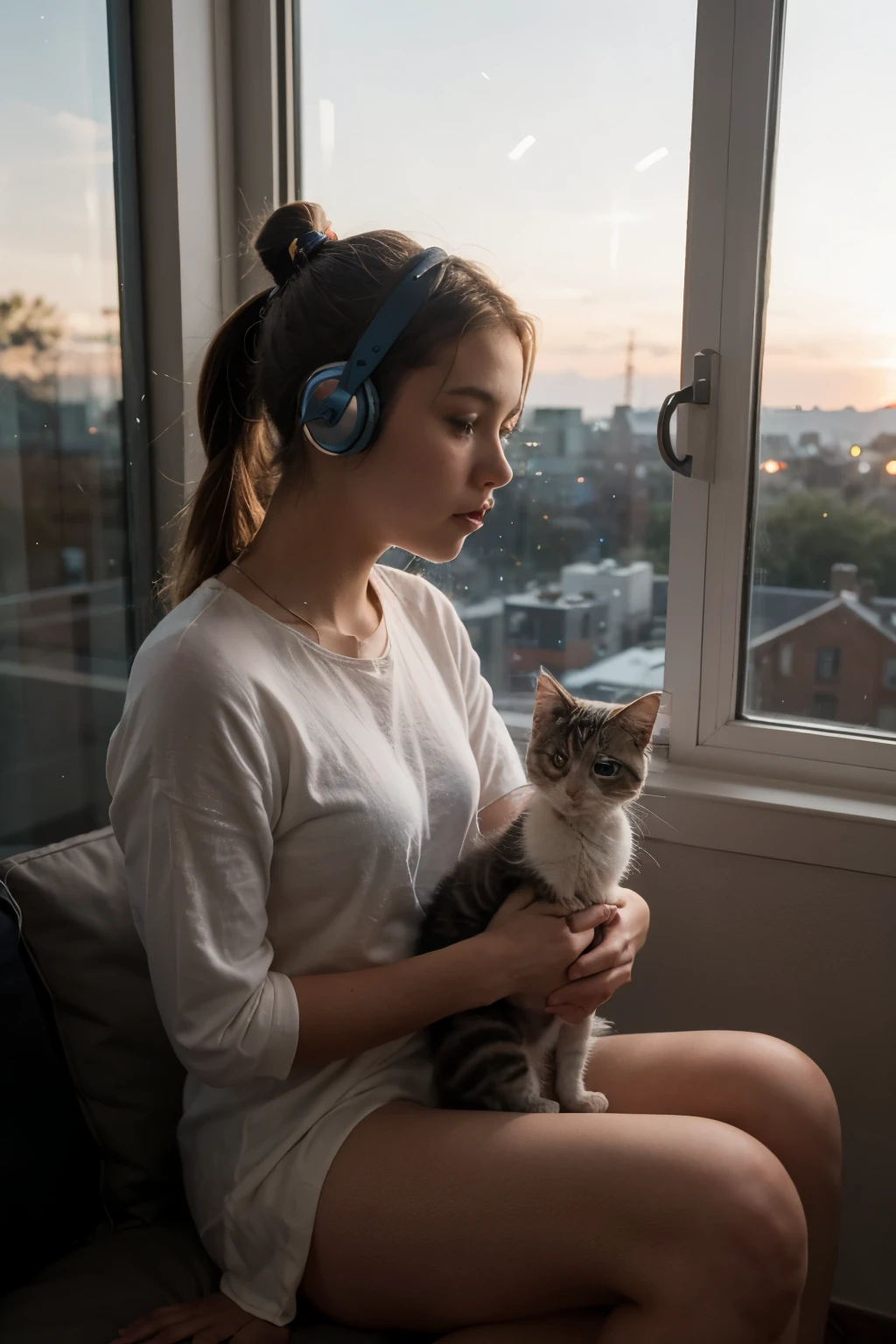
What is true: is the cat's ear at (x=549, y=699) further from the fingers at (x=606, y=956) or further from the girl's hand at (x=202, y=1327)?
the girl's hand at (x=202, y=1327)

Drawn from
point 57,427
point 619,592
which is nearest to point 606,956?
point 619,592

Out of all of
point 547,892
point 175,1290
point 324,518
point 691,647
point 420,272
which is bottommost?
point 175,1290

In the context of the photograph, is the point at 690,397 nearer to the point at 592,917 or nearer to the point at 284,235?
the point at 284,235

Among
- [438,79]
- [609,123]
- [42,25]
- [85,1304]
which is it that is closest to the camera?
[85,1304]

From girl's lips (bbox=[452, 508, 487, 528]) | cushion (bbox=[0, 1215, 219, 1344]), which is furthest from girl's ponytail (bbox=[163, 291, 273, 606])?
cushion (bbox=[0, 1215, 219, 1344])

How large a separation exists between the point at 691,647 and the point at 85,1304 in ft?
3.93

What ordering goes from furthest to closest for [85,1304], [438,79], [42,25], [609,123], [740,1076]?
[438,79] → [609,123] → [42,25] → [740,1076] → [85,1304]

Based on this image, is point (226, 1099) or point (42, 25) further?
point (42, 25)

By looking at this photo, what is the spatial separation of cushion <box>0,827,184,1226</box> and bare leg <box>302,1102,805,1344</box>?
28 centimetres

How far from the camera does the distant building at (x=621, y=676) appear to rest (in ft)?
5.73

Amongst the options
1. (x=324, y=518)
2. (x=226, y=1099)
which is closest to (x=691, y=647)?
(x=324, y=518)

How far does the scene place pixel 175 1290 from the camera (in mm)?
1099

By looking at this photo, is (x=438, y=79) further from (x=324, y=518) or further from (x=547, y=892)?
(x=547, y=892)

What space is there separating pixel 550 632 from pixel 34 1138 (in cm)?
112
